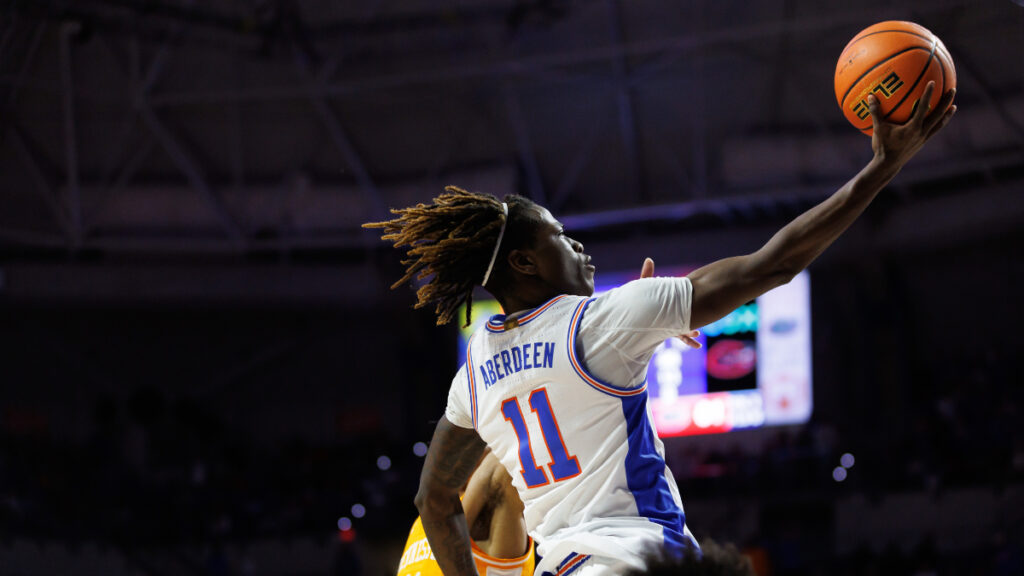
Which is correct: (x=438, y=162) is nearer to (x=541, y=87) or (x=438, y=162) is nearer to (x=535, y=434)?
(x=541, y=87)

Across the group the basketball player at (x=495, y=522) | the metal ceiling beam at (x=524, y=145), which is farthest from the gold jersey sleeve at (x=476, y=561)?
the metal ceiling beam at (x=524, y=145)

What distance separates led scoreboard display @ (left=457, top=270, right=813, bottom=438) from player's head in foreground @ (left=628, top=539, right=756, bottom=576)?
1297 centimetres

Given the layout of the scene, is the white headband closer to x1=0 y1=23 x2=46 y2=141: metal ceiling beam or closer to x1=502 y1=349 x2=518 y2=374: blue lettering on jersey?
x1=502 y1=349 x2=518 y2=374: blue lettering on jersey

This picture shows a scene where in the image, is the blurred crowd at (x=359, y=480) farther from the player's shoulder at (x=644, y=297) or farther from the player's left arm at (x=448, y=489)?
the player's shoulder at (x=644, y=297)

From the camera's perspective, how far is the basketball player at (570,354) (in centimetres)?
235

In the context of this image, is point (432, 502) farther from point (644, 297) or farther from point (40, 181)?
point (40, 181)

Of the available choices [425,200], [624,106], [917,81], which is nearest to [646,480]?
[917,81]

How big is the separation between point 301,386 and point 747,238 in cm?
856

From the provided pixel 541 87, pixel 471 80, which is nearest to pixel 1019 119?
pixel 541 87

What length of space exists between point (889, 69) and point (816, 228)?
2.69 ft

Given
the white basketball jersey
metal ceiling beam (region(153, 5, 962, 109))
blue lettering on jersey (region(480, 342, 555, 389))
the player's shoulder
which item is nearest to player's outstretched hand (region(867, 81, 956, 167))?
the player's shoulder

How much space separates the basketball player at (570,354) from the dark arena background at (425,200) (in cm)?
1002

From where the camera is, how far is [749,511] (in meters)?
14.0

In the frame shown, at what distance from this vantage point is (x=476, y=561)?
12.6 feet
